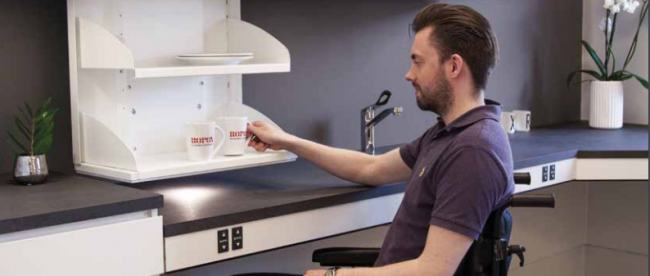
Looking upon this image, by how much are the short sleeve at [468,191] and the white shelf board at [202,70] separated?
80 centimetres

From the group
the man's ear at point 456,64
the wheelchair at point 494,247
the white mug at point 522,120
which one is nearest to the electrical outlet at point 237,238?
the wheelchair at point 494,247

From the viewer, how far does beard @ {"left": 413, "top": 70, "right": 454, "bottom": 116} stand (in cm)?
208

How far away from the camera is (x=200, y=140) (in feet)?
7.95

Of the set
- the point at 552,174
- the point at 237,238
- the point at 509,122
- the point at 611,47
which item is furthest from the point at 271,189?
the point at 611,47

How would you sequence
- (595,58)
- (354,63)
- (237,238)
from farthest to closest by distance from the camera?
(595,58) → (354,63) → (237,238)

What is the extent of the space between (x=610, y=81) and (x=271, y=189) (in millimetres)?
2021

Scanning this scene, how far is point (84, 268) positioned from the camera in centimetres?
184

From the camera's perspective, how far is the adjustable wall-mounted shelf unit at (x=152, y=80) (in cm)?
231

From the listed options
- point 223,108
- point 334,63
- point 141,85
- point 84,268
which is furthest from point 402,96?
point 84,268

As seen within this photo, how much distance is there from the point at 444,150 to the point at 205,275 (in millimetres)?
1091

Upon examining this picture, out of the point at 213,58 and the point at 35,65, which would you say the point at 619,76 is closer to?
the point at 213,58

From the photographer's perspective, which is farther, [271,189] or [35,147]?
[271,189]

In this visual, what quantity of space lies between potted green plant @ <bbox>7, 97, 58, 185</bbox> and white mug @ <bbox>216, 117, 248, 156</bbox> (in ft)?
1.57

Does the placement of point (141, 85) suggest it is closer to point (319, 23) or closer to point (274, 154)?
point (274, 154)
